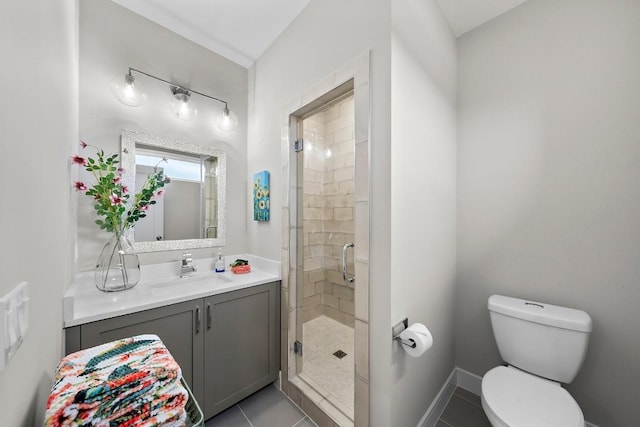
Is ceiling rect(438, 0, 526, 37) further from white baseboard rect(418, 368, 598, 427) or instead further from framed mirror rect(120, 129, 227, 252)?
white baseboard rect(418, 368, 598, 427)

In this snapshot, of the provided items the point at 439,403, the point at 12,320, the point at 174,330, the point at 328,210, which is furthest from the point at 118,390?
the point at 328,210

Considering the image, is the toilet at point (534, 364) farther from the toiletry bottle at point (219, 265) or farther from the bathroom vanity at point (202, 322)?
the toiletry bottle at point (219, 265)

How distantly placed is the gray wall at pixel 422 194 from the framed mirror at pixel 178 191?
1521 millimetres

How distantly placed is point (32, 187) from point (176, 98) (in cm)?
156

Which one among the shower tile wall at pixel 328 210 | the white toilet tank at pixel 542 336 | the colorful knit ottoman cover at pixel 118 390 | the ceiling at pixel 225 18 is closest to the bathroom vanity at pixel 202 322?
the colorful knit ottoman cover at pixel 118 390

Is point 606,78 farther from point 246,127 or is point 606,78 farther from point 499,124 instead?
point 246,127

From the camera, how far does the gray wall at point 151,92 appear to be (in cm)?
154

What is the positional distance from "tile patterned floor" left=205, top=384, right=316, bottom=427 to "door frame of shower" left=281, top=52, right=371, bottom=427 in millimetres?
56

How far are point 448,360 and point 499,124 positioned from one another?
182 centimetres

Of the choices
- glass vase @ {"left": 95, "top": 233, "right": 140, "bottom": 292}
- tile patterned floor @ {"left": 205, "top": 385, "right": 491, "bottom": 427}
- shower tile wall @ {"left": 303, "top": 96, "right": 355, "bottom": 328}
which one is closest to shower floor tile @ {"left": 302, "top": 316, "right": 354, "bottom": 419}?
shower tile wall @ {"left": 303, "top": 96, "right": 355, "bottom": 328}

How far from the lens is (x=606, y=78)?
52.1 inches

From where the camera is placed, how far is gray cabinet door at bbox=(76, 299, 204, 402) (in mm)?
1142

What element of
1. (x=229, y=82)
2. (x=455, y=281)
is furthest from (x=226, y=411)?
(x=229, y=82)

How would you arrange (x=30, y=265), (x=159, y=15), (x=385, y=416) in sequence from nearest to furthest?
1. (x=30, y=265)
2. (x=385, y=416)
3. (x=159, y=15)
